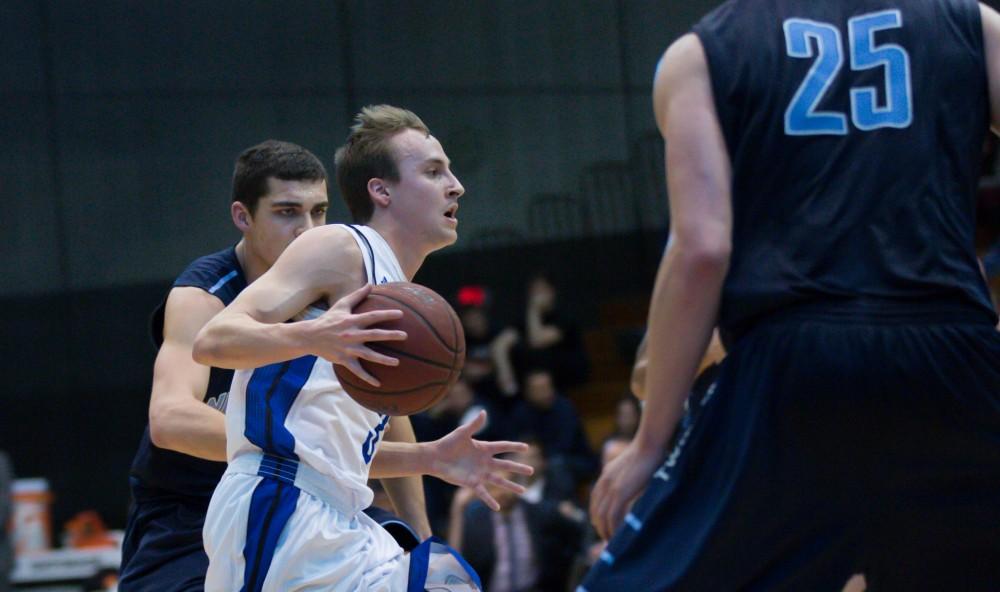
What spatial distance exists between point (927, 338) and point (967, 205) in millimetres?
349

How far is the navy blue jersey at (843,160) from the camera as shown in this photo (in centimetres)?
270

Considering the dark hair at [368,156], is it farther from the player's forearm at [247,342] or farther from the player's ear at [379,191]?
the player's forearm at [247,342]

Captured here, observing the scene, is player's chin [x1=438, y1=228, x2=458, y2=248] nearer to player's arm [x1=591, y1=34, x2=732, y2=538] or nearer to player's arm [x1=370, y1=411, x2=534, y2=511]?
player's arm [x1=370, y1=411, x2=534, y2=511]

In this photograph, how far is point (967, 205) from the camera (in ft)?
9.32

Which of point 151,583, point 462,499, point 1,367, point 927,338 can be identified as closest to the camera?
point 927,338

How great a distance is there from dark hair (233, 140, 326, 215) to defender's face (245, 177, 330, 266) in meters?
0.02

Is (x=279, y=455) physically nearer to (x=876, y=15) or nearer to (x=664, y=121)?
(x=664, y=121)

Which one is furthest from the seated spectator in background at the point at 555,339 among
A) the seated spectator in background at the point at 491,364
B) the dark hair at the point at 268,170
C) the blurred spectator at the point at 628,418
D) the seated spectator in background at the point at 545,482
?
the dark hair at the point at 268,170

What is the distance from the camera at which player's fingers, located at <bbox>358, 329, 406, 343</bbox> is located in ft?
10.4

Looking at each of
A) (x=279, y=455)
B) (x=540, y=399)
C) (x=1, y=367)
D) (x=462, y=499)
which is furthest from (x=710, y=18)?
(x=1, y=367)

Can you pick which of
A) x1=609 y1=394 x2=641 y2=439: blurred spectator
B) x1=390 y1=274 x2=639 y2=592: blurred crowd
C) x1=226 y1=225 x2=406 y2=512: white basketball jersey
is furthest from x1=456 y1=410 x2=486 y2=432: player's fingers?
x1=609 y1=394 x2=641 y2=439: blurred spectator

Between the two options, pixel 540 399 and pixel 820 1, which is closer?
pixel 820 1

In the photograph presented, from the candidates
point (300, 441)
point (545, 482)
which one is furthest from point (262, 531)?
point (545, 482)

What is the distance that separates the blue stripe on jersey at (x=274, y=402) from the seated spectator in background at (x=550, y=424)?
6720mm
